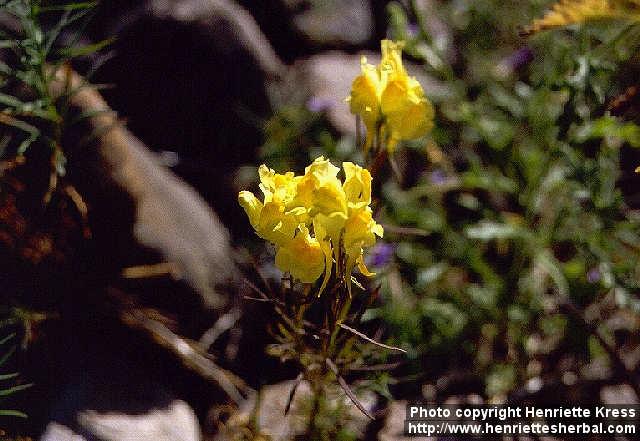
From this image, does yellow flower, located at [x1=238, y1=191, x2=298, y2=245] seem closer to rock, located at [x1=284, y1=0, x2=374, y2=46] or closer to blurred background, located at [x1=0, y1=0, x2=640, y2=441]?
blurred background, located at [x1=0, y1=0, x2=640, y2=441]

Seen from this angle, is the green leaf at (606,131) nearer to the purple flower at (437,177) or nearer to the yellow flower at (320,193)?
the purple flower at (437,177)

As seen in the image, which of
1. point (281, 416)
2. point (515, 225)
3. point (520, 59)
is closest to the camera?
point (281, 416)

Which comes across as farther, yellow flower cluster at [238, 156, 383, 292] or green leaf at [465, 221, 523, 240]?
green leaf at [465, 221, 523, 240]

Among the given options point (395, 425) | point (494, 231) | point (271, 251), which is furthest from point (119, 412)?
point (494, 231)

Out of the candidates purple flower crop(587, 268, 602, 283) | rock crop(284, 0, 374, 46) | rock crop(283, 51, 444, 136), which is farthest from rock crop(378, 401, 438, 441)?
rock crop(284, 0, 374, 46)

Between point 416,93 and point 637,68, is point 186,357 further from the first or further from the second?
point 637,68

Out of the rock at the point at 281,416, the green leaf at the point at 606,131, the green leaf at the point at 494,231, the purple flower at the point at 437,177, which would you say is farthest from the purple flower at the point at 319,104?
the rock at the point at 281,416

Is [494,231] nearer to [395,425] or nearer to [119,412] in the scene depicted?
[395,425]
